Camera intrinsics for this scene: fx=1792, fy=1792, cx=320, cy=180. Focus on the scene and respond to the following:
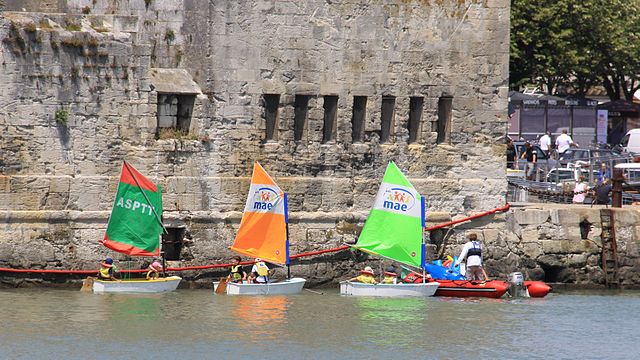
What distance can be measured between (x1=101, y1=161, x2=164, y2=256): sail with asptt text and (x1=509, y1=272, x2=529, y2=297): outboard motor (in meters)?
6.46

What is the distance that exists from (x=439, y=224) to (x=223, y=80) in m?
4.99

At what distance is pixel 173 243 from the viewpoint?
32.6 metres

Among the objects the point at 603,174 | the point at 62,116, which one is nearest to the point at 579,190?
the point at 603,174

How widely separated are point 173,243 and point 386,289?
396cm

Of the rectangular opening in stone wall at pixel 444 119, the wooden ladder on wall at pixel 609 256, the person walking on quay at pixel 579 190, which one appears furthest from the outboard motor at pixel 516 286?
the person walking on quay at pixel 579 190

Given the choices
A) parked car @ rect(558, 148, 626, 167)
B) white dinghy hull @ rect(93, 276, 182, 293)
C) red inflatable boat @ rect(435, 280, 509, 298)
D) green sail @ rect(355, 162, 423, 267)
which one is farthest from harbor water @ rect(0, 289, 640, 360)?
parked car @ rect(558, 148, 626, 167)

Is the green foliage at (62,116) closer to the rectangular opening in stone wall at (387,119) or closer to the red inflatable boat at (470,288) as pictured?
the rectangular opening in stone wall at (387,119)

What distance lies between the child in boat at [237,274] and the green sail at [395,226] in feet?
7.24

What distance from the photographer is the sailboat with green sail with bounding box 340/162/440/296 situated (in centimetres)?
3253

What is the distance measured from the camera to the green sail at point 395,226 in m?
32.6

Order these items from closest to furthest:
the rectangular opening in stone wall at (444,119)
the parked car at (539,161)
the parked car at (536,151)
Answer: the rectangular opening in stone wall at (444,119) < the parked car at (539,161) < the parked car at (536,151)

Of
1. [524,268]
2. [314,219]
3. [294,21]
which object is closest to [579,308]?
[524,268]

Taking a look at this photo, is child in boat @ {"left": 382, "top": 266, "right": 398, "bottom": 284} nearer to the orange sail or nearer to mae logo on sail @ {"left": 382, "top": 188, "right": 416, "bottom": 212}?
mae logo on sail @ {"left": 382, "top": 188, "right": 416, "bottom": 212}

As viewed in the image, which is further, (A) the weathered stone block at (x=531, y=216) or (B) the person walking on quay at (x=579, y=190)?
(B) the person walking on quay at (x=579, y=190)
